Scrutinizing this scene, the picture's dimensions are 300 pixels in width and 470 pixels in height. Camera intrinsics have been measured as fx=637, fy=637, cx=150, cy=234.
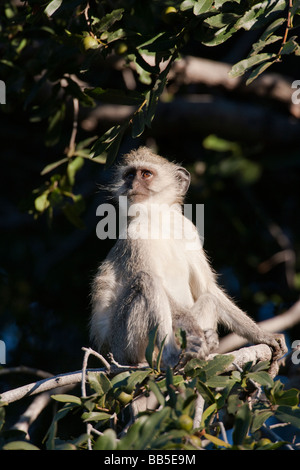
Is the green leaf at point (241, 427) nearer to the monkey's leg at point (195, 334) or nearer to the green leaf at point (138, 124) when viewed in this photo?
the monkey's leg at point (195, 334)

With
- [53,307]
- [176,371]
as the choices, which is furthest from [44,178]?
[176,371]

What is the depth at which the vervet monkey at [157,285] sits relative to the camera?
183 inches

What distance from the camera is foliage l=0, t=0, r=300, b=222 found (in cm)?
371

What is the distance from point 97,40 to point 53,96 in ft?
4.58

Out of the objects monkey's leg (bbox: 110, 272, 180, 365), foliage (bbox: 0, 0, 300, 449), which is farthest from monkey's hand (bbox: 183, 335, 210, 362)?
foliage (bbox: 0, 0, 300, 449)

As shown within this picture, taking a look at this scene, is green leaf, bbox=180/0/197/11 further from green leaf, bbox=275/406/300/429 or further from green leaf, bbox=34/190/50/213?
green leaf, bbox=275/406/300/429

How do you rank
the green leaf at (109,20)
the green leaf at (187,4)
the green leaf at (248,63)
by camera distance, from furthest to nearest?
the green leaf at (109,20) → the green leaf at (187,4) → the green leaf at (248,63)

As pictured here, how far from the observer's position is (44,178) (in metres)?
8.27

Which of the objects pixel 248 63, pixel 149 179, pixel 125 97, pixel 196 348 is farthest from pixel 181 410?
pixel 149 179

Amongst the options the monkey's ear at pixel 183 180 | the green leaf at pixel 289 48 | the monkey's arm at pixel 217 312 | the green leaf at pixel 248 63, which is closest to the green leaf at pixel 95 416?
the monkey's arm at pixel 217 312

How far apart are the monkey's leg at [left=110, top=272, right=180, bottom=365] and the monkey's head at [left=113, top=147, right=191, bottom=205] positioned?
→ 3.18 feet

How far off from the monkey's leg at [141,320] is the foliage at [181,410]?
2.62ft

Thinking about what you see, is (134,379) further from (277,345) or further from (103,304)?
(103,304)
